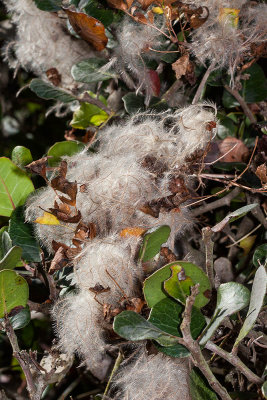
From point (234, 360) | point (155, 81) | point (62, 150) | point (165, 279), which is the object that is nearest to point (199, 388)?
point (234, 360)

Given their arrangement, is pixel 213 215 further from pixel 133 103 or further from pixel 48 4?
pixel 48 4

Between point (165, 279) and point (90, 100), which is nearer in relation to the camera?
point (165, 279)

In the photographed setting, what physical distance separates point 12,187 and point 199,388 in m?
0.50

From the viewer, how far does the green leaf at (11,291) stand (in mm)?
737

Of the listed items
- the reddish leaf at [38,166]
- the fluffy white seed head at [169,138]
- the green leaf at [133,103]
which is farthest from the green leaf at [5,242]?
the green leaf at [133,103]

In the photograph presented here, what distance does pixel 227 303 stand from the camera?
67cm

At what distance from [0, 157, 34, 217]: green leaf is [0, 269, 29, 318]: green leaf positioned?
0.19 metres

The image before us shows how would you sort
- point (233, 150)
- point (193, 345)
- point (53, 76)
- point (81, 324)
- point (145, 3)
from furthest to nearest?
point (53, 76) < point (233, 150) < point (145, 3) < point (81, 324) < point (193, 345)

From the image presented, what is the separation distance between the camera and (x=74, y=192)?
77cm

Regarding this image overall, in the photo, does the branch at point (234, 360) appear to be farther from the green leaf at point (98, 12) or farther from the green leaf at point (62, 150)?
the green leaf at point (98, 12)

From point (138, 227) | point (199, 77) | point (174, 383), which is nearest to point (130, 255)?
point (138, 227)

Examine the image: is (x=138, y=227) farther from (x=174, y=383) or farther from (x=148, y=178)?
(x=174, y=383)

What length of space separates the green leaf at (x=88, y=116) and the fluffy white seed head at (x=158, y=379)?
560 millimetres

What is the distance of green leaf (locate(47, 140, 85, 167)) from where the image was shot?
0.93 metres
